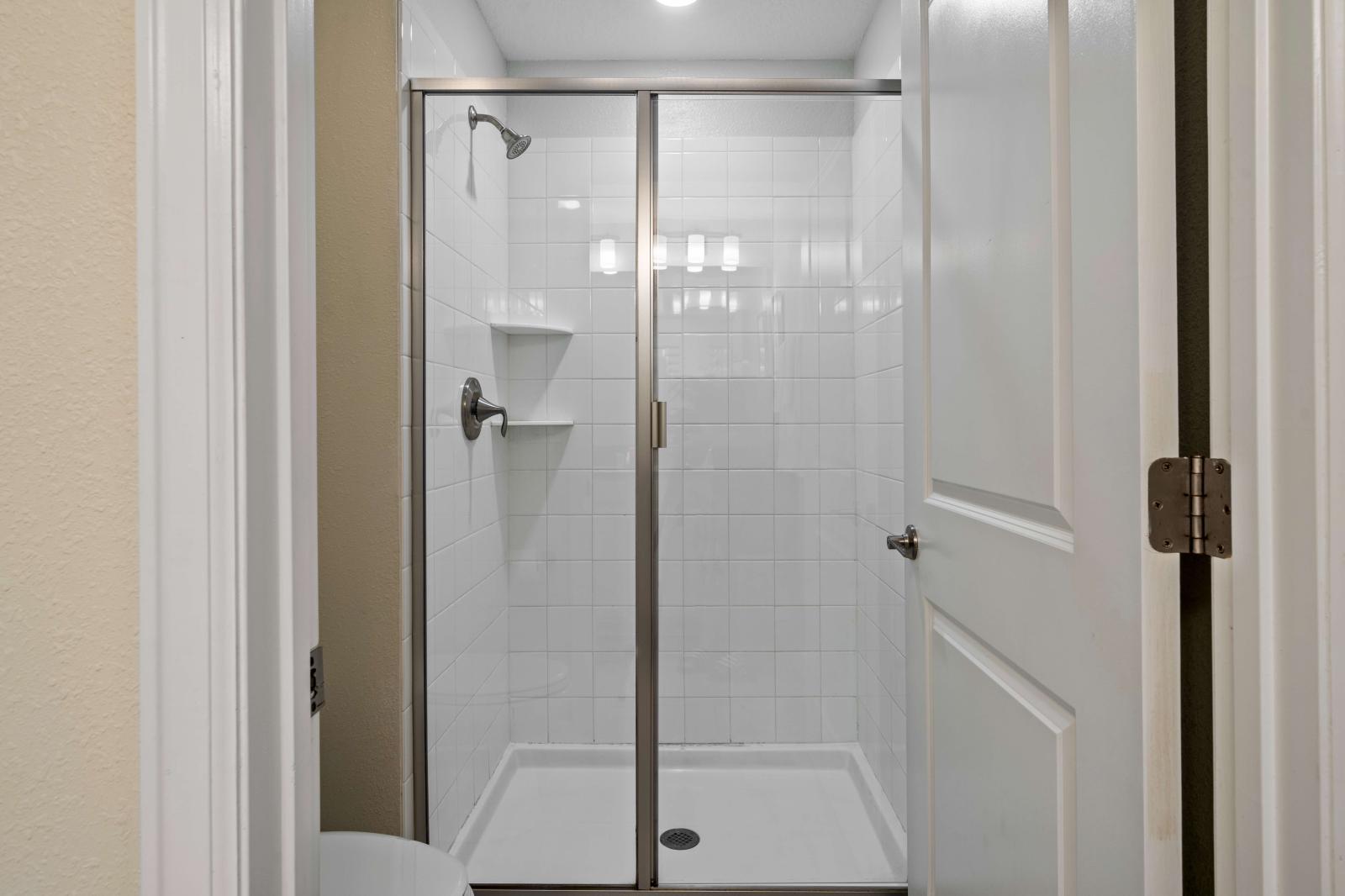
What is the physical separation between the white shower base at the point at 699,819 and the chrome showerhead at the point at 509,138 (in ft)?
4.71

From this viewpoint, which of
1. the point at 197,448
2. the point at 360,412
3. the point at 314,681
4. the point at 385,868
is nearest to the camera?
the point at 197,448

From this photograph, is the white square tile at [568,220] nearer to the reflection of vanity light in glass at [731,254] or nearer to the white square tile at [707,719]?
the reflection of vanity light in glass at [731,254]

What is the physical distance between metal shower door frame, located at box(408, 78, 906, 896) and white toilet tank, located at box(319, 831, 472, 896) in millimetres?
429

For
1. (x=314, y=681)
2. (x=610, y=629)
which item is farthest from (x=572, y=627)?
(x=314, y=681)

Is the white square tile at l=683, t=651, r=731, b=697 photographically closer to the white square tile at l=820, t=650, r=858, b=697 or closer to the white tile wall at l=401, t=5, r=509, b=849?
the white square tile at l=820, t=650, r=858, b=697

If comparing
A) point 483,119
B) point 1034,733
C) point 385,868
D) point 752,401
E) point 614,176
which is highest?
point 483,119

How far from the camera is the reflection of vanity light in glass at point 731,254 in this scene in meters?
1.71

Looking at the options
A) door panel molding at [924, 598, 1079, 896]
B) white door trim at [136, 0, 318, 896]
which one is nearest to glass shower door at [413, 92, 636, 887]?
door panel molding at [924, 598, 1079, 896]

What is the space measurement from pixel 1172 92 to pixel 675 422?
1.22m

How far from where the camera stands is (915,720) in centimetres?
130

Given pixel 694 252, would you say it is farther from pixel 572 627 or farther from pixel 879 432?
pixel 572 627

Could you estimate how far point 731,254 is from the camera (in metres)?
1.72

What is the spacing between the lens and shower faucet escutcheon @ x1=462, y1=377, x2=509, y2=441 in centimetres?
172

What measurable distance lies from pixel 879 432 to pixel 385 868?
1.31 m
